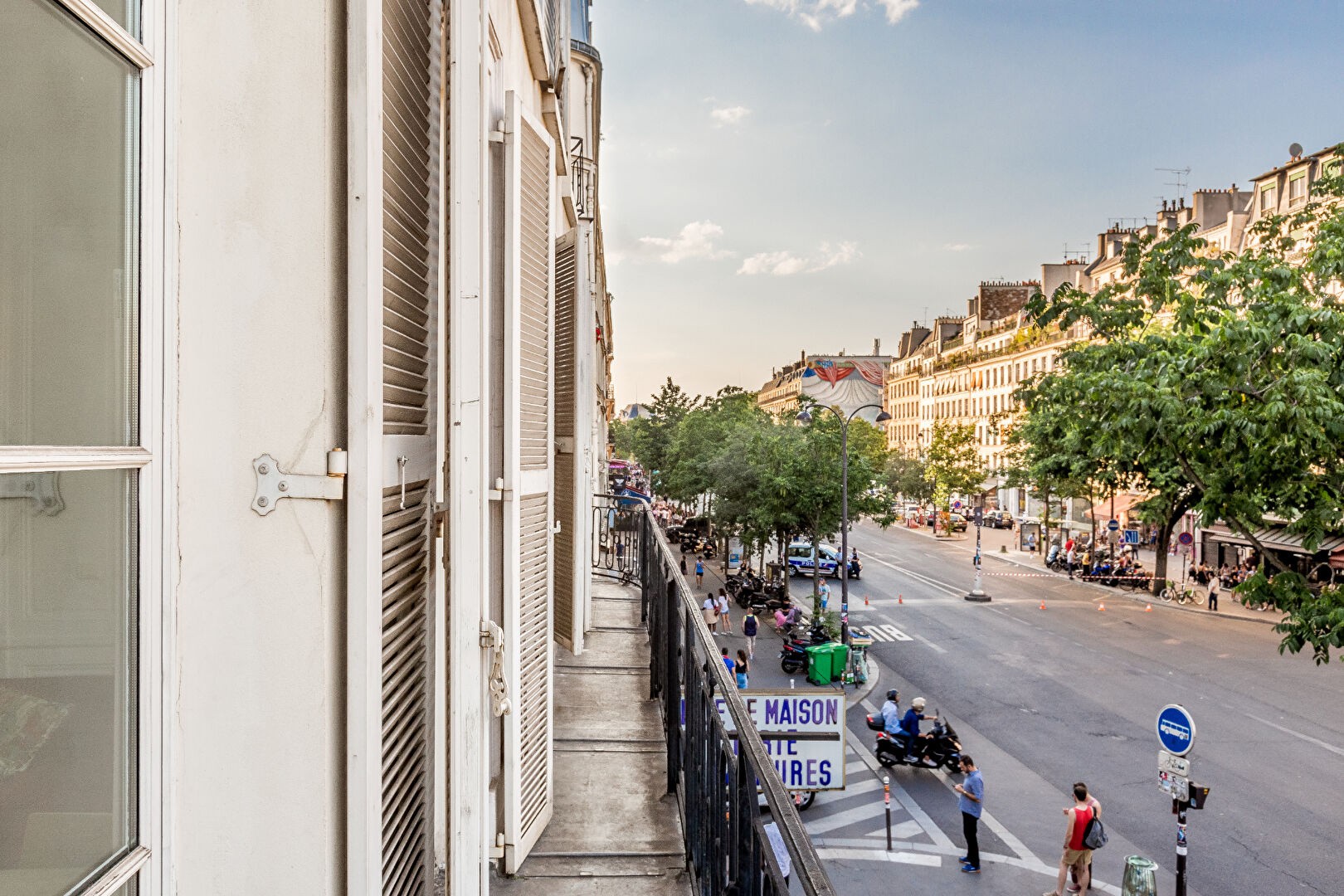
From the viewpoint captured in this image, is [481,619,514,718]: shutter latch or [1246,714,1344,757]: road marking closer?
[481,619,514,718]: shutter latch

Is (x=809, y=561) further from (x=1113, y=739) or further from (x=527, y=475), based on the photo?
(x=527, y=475)

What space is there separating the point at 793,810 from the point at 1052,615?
1320 inches

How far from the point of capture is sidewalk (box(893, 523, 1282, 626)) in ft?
111

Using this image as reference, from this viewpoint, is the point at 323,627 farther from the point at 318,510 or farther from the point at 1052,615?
the point at 1052,615

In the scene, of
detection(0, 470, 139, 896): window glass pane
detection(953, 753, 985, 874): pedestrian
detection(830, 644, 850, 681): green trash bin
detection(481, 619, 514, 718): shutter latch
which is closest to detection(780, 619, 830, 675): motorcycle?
detection(830, 644, 850, 681): green trash bin

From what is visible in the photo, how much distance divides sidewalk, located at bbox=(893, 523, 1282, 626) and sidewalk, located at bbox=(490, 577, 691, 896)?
30627 mm

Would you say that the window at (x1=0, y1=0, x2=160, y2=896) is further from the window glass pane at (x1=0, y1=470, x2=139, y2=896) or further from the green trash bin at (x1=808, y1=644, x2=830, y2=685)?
the green trash bin at (x1=808, y1=644, x2=830, y2=685)

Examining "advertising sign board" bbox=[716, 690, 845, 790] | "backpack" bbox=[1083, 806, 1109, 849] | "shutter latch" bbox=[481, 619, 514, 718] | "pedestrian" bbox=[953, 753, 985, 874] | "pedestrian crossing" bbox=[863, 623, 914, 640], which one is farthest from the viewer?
"pedestrian crossing" bbox=[863, 623, 914, 640]

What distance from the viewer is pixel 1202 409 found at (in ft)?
36.8

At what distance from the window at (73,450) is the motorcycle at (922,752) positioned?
650 inches

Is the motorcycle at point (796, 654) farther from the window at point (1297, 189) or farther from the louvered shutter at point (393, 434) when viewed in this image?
the window at point (1297, 189)

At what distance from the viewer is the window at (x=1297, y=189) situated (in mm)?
38534

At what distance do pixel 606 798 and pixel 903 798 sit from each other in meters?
11.9

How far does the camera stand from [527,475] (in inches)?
156
